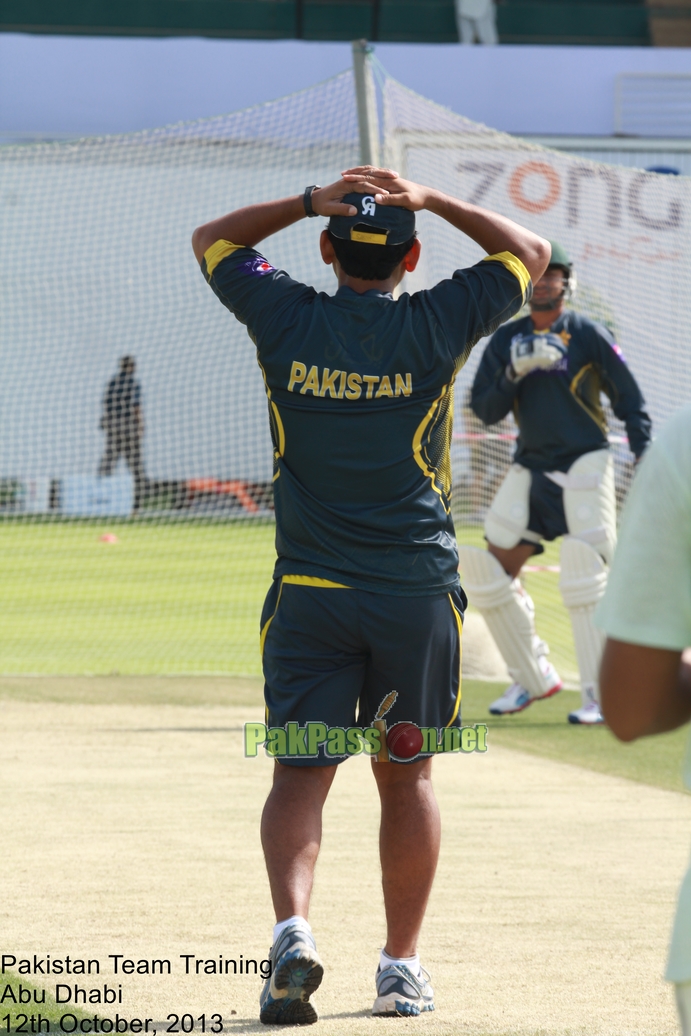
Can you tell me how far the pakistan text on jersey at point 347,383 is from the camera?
3.25 meters

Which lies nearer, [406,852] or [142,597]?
[406,852]

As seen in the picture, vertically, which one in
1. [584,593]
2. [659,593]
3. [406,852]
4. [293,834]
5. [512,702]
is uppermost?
[659,593]

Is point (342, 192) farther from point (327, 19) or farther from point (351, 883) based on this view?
point (327, 19)

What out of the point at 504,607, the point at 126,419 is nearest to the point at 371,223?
the point at 504,607

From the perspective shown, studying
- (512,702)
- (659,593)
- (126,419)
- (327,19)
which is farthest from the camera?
(327,19)

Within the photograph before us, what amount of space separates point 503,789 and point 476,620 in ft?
11.4

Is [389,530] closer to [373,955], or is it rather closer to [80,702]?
[373,955]

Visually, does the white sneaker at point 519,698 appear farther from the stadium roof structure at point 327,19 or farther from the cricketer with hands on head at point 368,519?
the stadium roof structure at point 327,19

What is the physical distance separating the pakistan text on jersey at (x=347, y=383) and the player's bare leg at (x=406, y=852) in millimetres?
861

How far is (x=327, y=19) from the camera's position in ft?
92.4

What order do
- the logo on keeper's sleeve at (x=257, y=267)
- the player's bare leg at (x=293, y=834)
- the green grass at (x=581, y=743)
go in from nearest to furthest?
the player's bare leg at (x=293, y=834), the logo on keeper's sleeve at (x=257, y=267), the green grass at (x=581, y=743)

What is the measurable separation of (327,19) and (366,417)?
87.4 feet

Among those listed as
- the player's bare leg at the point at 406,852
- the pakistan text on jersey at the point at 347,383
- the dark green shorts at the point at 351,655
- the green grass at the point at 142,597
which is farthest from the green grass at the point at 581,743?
the pakistan text on jersey at the point at 347,383

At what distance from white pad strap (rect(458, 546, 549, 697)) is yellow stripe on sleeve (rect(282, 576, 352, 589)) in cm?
449
